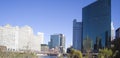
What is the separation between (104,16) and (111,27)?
8086mm

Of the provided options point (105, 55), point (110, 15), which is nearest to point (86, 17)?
point (110, 15)

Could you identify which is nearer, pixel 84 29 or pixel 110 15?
pixel 110 15

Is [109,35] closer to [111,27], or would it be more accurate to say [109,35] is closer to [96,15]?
[111,27]

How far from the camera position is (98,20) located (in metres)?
183

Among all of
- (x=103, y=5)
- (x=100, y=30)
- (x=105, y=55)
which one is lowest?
(x=105, y=55)

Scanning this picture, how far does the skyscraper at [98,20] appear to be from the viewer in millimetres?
173500

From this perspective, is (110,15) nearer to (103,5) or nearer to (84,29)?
(103,5)

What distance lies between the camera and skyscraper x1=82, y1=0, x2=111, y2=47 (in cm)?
17350

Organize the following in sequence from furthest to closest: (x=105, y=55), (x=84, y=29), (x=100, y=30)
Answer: (x=84, y=29)
(x=100, y=30)
(x=105, y=55)

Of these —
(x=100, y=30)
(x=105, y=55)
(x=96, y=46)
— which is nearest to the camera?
(x=105, y=55)

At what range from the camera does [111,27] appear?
566 ft

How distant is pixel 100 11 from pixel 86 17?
40.2 feet

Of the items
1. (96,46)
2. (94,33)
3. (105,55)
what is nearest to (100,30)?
(94,33)

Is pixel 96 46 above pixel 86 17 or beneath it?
beneath
